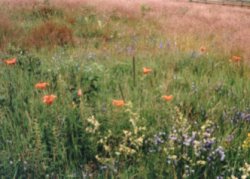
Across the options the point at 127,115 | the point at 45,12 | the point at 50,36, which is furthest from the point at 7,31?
the point at 127,115

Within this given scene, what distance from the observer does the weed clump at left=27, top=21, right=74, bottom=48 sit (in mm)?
6189

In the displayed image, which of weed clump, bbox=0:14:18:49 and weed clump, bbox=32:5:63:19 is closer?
weed clump, bbox=0:14:18:49

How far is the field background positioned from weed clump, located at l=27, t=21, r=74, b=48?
0.05 metres

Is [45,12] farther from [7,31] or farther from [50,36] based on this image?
[50,36]

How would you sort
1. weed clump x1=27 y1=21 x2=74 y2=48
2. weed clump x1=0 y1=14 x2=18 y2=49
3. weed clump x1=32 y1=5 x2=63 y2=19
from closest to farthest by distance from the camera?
weed clump x1=27 y1=21 x2=74 y2=48 < weed clump x1=0 y1=14 x2=18 y2=49 < weed clump x1=32 y1=5 x2=63 y2=19

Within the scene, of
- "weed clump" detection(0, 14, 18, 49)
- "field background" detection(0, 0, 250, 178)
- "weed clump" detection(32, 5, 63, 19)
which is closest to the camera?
"field background" detection(0, 0, 250, 178)

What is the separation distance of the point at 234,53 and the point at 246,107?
101 inches

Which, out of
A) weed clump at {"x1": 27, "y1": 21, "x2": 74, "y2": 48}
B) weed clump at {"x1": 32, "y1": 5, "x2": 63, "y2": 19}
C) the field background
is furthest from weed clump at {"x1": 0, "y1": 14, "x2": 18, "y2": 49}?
weed clump at {"x1": 32, "y1": 5, "x2": 63, "y2": 19}

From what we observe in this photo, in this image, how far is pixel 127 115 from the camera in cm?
285

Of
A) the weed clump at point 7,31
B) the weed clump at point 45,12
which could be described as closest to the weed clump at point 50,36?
the weed clump at point 7,31

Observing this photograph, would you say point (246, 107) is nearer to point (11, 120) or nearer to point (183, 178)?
point (183, 178)

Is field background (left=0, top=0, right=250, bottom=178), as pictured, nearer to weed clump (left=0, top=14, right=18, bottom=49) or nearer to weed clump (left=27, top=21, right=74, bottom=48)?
weed clump (left=27, top=21, right=74, bottom=48)

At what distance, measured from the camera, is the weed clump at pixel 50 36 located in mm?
6189

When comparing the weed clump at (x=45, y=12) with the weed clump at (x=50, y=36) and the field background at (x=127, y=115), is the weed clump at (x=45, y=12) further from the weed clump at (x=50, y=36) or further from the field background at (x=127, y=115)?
the field background at (x=127, y=115)
